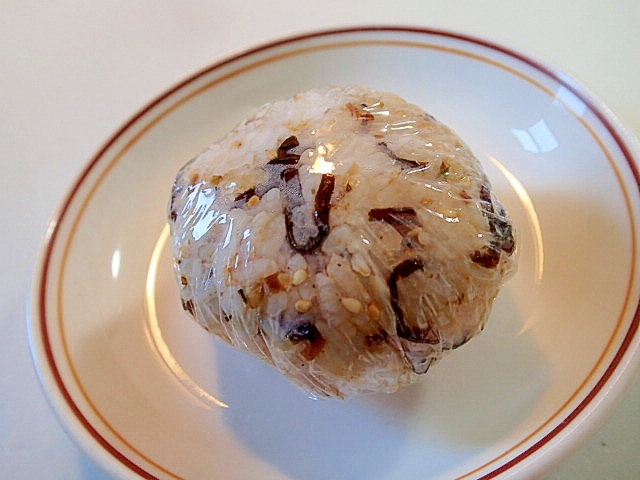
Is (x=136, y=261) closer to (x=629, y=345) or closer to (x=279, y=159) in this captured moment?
(x=279, y=159)

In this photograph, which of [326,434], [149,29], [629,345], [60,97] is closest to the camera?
[629,345]

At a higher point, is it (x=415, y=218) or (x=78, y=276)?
(x=78, y=276)

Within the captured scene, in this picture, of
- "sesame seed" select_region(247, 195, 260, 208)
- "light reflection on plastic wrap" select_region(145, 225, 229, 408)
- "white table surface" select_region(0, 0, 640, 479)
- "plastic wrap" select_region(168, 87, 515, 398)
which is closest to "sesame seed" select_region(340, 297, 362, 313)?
"plastic wrap" select_region(168, 87, 515, 398)

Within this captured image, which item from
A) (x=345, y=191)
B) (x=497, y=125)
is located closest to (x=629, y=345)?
(x=345, y=191)

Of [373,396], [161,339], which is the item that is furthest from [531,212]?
[161,339]

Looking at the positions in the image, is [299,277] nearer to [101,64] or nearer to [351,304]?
[351,304]

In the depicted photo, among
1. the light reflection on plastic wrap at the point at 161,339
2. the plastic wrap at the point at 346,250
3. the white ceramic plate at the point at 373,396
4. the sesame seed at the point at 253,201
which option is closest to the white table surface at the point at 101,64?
the white ceramic plate at the point at 373,396

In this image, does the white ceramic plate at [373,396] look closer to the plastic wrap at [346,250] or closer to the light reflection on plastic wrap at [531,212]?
the light reflection on plastic wrap at [531,212]
